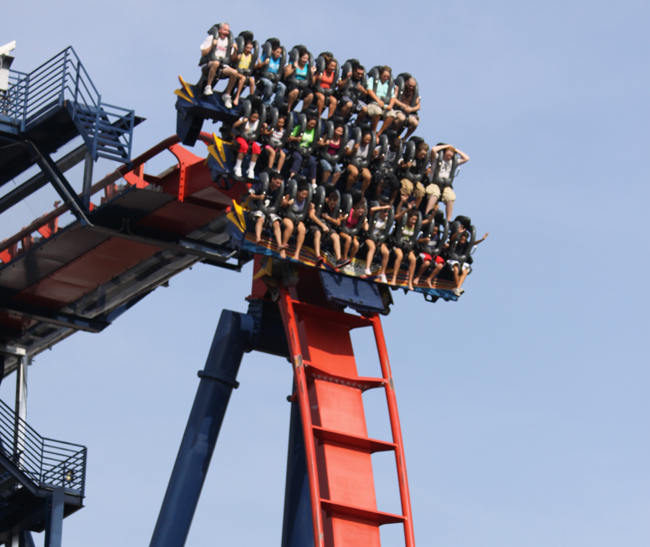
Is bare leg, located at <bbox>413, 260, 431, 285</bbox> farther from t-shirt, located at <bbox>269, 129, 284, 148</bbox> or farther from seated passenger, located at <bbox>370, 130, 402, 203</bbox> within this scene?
t-shirt, located at <bbox>269, 129, 284, 148</bbox>

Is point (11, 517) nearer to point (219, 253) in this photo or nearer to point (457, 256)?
point (219, 253)

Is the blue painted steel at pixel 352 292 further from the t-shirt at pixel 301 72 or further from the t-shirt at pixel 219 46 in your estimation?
the t-shirt at pixel 219 46

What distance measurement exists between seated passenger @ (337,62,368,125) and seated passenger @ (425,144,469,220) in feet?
5.19

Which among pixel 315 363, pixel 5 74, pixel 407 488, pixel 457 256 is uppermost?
pixel 5 74

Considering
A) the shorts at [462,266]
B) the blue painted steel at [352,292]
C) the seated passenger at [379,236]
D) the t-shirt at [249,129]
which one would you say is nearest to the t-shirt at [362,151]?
the seated passenger at [379,236]

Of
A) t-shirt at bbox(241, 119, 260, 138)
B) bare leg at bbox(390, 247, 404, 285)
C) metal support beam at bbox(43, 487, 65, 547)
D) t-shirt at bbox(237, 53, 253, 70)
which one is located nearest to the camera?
t-shirt at bbox(241, 119, 260, 138)

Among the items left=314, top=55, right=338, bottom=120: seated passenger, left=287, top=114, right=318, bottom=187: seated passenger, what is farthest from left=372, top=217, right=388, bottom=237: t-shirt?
left=314, top=55, right=338, bottom=120: seated passenger

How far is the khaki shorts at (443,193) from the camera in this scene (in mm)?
32656

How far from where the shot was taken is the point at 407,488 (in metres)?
30.6

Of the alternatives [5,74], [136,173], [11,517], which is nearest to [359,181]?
[136,173]

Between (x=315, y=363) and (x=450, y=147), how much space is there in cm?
493

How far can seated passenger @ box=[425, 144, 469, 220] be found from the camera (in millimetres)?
32688

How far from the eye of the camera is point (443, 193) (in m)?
32.8

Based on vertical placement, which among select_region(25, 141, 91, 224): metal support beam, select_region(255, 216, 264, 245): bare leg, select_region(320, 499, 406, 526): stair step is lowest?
select_region(320, 499, 406, 526): stair step
